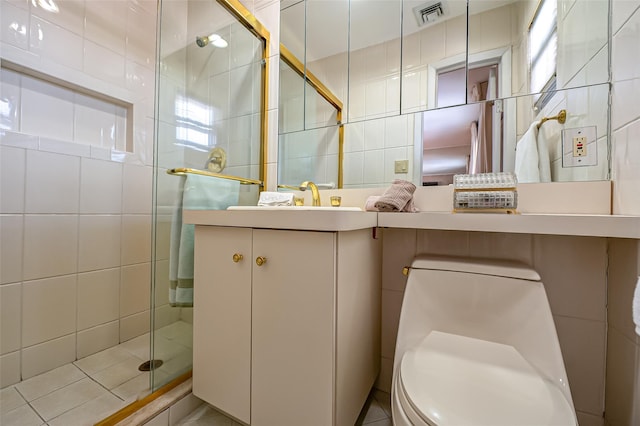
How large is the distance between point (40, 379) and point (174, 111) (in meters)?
1.34

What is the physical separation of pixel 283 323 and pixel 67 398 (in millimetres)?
1009

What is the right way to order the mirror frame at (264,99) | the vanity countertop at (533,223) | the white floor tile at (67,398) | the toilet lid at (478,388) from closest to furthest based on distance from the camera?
the toilet lid at (478,388) < the vanity countertop at (533,223) < the white floor tile at (67,398) < the mirror frame at (264,99)

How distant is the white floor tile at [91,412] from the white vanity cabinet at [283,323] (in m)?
0.33

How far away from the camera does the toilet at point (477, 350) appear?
49 centimetres

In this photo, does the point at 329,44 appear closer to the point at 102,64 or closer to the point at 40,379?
the point at 102,64

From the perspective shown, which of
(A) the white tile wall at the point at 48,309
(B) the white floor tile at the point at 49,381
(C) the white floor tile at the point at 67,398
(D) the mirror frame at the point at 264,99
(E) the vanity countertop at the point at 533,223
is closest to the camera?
(E) the vanity countertop at the point at 533,223

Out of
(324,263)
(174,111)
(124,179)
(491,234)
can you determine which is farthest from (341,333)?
(124,179)

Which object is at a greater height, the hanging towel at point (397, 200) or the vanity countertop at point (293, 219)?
the hanging towel at point (397, 200)

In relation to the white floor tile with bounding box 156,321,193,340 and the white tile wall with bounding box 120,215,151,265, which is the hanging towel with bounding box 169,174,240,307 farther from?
the white tile wall with bounding box 120,215,151,265

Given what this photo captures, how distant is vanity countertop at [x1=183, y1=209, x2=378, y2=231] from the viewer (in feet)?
2.16

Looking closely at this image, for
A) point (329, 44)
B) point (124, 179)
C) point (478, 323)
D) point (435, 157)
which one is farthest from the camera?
point (124, 179)

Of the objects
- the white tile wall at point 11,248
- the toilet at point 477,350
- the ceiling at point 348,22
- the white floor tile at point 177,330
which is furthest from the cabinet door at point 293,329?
the white tile wall at point 11,248

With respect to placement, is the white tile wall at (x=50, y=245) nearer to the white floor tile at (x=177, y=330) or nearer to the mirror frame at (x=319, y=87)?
the white floor tile at (x=177, y=330)

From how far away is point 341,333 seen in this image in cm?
70
